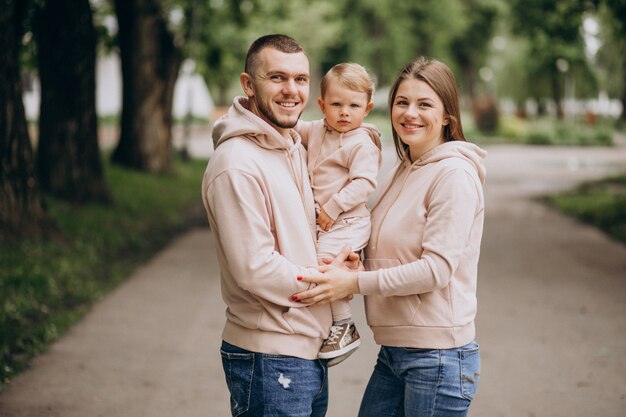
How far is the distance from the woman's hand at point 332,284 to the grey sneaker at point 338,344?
0.13m

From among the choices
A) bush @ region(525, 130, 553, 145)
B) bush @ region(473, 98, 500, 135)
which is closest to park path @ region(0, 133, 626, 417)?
bush @ region(525, 130, 553, 145)

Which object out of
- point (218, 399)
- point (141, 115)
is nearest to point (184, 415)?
point (218, 399)

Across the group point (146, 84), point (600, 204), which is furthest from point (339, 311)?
point (146, 84)

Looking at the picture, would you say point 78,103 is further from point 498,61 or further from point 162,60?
point 498,61

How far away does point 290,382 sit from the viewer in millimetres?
2754

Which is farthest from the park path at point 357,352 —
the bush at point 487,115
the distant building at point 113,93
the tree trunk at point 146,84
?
the bush at point 487,115

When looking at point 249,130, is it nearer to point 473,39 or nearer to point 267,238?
point 267,238

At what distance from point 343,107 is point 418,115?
1.14 ft

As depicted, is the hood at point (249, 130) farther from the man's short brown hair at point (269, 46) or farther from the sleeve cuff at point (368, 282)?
the sleeve cuff at point (368, 282)

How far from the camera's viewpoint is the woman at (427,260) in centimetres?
271

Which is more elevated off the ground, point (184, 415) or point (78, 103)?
point (78, 103)

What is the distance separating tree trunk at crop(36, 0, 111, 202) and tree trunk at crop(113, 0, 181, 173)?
4641 millimetres

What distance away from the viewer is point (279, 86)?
2.79 m

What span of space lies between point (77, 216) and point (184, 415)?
6.18 meters
